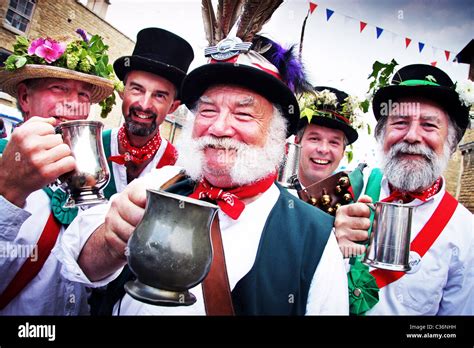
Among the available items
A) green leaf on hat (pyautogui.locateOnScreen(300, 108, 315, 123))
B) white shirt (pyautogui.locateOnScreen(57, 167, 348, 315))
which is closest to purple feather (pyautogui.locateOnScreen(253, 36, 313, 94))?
green leaf on hat (pyautogui.locateOnScreen(300, 108, 315, 123))

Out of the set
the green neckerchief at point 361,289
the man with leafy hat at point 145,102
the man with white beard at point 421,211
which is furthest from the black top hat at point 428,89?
the man with leafy hat at point 145,102

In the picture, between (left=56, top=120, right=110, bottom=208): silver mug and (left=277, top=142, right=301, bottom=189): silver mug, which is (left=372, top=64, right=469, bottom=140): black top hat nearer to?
(left=277, top=142, right=301, bottom=189): silver mug

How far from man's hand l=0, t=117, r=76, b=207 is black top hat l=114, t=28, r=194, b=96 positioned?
1.31 meters

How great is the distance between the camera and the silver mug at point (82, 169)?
129 centimetres

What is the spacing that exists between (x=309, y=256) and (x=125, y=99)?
1.77m

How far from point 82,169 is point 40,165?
143 millimetres

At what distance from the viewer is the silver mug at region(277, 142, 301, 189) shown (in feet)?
8.55

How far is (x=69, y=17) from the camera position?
2.31m

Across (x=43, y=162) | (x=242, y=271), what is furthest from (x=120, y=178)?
(x=242, y=271)

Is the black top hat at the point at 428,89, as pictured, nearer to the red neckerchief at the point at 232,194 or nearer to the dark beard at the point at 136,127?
the red neckerchief at the point at 232,194

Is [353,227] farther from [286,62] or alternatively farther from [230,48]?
[230,48]

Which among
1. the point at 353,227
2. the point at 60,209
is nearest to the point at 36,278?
the point at 60,209
